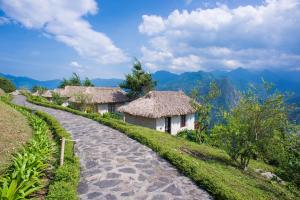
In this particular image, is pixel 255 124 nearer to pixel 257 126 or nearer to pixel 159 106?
pixel 257 126

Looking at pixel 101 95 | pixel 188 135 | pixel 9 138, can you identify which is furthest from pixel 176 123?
pixel 9 138

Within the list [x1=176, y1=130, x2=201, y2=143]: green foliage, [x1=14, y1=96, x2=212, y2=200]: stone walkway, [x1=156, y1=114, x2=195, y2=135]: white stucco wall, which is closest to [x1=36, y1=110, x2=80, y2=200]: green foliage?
[x1=14, y1=96, x2=212, y2=200]: stone walkway

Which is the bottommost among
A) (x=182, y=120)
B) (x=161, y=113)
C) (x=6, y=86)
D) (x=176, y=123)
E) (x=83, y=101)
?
(x=176, y=123)

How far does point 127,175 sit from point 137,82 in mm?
34974

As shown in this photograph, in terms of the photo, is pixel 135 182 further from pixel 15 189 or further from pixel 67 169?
pixel 15 189

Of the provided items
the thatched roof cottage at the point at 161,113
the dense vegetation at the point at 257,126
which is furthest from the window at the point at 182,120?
the dense vegetation at the point at 257,126

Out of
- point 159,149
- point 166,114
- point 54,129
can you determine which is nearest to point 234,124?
point 159,149

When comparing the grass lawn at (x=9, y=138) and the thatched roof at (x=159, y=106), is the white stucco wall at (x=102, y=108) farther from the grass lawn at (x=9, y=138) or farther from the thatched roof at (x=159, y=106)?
the grass lawn at (x=9, y=138)

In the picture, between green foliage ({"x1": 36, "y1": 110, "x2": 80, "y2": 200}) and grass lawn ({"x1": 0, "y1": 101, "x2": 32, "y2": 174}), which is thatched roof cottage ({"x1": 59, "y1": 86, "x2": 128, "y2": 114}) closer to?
grass lawn ({"x1": 0, "y1": 101, "x2": 32, "y2": 174})

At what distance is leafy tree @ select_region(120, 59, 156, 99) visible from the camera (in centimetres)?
4203

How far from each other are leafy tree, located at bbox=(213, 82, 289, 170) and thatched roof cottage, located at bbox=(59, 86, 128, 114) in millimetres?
26744

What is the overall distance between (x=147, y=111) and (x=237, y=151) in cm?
1378

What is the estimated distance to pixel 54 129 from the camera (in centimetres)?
1377

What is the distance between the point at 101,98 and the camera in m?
37.7
